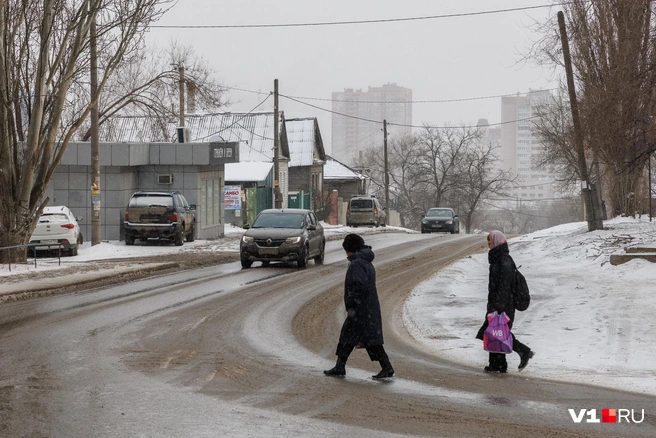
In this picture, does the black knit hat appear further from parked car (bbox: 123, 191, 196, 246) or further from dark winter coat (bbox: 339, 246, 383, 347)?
parked car (bbox: 123, 191, 196, 246)

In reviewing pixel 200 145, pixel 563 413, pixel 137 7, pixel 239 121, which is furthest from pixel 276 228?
pixel 239 121

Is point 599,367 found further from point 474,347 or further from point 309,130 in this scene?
point 309,130

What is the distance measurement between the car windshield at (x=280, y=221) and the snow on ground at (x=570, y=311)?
4.42 m

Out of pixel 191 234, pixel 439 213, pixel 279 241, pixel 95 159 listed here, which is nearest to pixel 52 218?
pixel 95 159

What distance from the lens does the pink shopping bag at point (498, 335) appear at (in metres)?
10.5

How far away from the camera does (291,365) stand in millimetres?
10781

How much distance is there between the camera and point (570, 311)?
15211 millimetres

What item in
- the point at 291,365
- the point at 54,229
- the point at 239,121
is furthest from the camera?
the point at 239,121

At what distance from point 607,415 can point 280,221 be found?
60.8 feet

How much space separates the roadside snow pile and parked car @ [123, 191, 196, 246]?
1217 cm

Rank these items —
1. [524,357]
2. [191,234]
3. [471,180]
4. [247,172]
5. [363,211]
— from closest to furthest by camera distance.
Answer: [524,357] → [191,234] → [247,172] → [363,211] → [471,180]

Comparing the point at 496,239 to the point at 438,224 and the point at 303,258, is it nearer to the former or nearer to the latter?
the point at 303,258

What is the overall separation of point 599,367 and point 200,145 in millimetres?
28258

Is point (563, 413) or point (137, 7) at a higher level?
point (137, 7)
